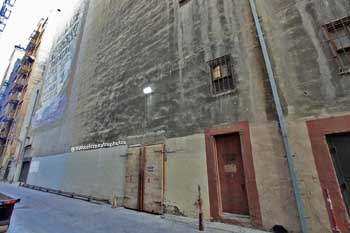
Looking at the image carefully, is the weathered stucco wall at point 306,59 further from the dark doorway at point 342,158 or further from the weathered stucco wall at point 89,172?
the weathered stucco wall at point 89,172

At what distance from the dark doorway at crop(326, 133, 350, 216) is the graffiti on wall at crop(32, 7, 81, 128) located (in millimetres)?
14670

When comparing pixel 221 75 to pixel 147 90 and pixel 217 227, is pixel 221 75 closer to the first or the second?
pixel 147 90

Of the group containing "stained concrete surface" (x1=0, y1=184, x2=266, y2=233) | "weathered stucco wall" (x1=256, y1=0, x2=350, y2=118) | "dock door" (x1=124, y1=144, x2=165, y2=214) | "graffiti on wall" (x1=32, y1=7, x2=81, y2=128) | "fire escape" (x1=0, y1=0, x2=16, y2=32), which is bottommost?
"stained concrete surface" (x1=0, y1=184, x2=266, y2=233)

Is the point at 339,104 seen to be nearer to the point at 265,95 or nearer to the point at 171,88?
the point at 265,95

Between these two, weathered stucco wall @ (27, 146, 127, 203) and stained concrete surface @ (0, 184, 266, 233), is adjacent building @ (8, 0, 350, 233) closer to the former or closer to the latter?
weathered stucco wall @ (27, 146, 127, 203)

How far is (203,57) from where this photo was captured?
5922 mm

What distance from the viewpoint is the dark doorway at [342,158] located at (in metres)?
3.31

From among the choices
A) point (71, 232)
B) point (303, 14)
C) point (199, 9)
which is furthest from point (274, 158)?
point (199, 9)

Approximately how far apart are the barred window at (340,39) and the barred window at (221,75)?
218 centimetres

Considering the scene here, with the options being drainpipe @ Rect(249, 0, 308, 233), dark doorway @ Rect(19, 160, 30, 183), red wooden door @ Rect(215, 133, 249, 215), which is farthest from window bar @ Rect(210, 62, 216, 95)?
dark doorway @ Rect(19, 160, 30, 183)

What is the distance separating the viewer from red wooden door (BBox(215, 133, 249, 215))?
4.40 m

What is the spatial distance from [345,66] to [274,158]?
90.9 inches

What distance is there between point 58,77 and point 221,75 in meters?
15.5

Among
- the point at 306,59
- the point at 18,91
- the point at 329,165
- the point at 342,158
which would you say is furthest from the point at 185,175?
the point at 18,91
